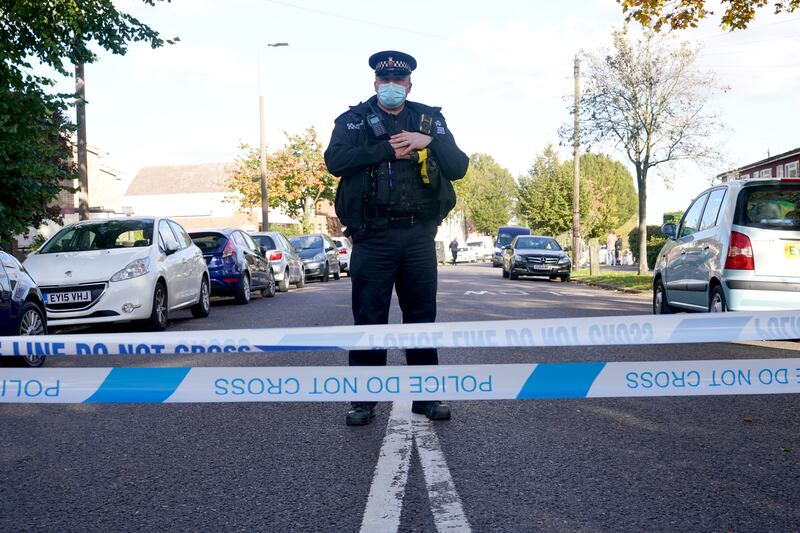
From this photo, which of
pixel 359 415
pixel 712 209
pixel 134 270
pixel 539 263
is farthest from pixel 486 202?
pixel 359 415

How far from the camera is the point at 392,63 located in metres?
4.94

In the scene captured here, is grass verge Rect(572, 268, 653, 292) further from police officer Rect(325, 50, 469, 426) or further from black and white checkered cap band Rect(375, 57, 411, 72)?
black and white checkered cap band Rect(375, 57, 411, 72)

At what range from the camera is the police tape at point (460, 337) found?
10.7 feet

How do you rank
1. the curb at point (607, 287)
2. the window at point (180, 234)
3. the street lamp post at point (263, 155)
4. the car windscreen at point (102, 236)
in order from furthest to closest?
the street lamp post at point (263, 155), the curb at point (607, 287), the window at point (180, 234), the car windscreen at point (102, 236)

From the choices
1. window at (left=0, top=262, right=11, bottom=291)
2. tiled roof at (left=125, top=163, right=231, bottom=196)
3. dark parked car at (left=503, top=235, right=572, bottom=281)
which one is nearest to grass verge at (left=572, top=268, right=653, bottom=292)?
dark parked car at (left=503, top=235, right=572, bottom=281)

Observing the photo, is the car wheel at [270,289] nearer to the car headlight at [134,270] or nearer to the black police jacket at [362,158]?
the car headlight at [134,270]

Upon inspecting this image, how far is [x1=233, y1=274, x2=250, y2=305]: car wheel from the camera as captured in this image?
15.8 meters

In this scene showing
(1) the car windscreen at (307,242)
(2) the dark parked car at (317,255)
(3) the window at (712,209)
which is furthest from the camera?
(1) the car windscreen at (307,242)

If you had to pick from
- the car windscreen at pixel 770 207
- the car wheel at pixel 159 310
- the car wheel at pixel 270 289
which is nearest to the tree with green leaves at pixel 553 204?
the car wheel at pixel 270 289

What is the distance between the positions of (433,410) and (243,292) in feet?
36.2

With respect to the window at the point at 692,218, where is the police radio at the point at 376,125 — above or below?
above

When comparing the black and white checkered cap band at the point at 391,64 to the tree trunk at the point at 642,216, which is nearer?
the black and white checkered cap band at the point at 391,64

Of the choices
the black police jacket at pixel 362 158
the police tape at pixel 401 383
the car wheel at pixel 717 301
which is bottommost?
the car wheel at pixel 717 301

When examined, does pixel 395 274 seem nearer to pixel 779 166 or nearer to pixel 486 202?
pixel 779 166
